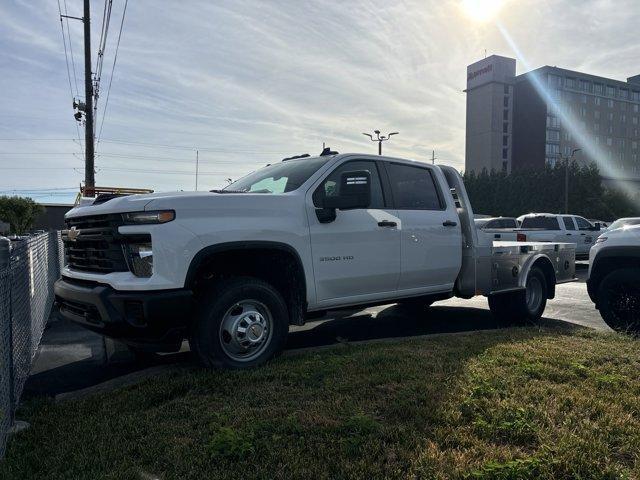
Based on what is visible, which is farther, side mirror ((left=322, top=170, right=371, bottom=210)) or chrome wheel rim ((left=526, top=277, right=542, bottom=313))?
chrome wheel rim ((left=526, top=277, right=542, bottom=313))

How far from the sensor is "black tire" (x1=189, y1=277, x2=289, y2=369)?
4402 millimetres

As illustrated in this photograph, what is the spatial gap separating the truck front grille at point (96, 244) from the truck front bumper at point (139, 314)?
0.66 feet

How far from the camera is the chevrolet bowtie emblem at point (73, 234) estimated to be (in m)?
4.84

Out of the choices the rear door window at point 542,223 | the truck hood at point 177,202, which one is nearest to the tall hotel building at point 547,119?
the rear door window at point 542,223

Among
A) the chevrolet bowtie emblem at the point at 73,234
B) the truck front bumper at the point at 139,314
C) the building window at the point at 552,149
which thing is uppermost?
the building window at the point at 552,149

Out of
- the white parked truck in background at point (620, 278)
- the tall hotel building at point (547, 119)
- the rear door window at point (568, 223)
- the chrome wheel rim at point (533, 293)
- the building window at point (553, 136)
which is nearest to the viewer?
the white parked truck in background at point (620, 278)

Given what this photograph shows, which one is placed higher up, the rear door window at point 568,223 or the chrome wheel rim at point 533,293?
the rear door window at point 568,223

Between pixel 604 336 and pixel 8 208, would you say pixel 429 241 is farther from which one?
pixel 8 208

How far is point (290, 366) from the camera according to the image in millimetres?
4625

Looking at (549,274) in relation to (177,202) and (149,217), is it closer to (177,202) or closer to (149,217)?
(177,202)

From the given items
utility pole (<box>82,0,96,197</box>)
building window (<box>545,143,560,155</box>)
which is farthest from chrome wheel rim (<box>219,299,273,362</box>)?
building window (<box>545,143,560,155</box>)

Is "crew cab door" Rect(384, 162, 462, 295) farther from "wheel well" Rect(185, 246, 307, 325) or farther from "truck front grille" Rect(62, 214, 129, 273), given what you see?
"truck front grille" Rect(62, 214, 129, 273)

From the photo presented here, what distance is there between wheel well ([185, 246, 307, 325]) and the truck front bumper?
301mm

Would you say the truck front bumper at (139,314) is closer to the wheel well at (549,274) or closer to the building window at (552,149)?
the wheel well at (549,274)
